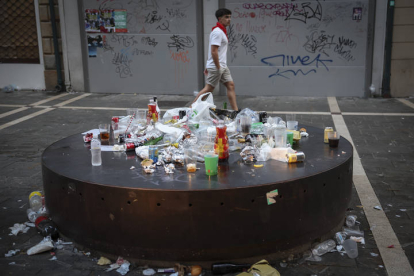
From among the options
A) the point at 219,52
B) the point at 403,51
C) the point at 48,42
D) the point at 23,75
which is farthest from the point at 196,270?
the point at 23,75

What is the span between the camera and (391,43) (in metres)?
9.77

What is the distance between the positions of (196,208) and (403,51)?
8561 millimetres

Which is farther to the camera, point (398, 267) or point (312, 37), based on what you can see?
point (312, 37)

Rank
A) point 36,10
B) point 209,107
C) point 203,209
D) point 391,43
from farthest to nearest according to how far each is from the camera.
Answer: point 36,10, point 391,43, point 209,107, point 203,209

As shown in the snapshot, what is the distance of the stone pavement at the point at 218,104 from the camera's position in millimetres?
3133

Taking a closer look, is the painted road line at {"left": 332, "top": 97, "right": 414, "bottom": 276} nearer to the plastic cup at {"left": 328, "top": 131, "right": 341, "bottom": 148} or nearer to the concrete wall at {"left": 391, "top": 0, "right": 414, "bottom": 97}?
the plastic cup at {"left": 328, "top": 131, "right": 341, "bottom": 148}

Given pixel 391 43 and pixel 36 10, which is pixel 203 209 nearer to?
pixel 391 43

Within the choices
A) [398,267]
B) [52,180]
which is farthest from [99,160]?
[398,267]

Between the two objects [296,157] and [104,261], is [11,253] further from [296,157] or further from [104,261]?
[296,157]

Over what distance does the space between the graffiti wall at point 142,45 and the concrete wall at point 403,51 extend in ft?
14.8

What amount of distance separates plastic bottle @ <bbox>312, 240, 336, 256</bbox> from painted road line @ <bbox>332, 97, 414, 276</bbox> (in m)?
0.35

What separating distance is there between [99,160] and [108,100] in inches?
282

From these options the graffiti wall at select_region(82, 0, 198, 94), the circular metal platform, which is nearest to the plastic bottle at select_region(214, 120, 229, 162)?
the circular metal platform

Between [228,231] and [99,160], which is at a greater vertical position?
[99,160]
